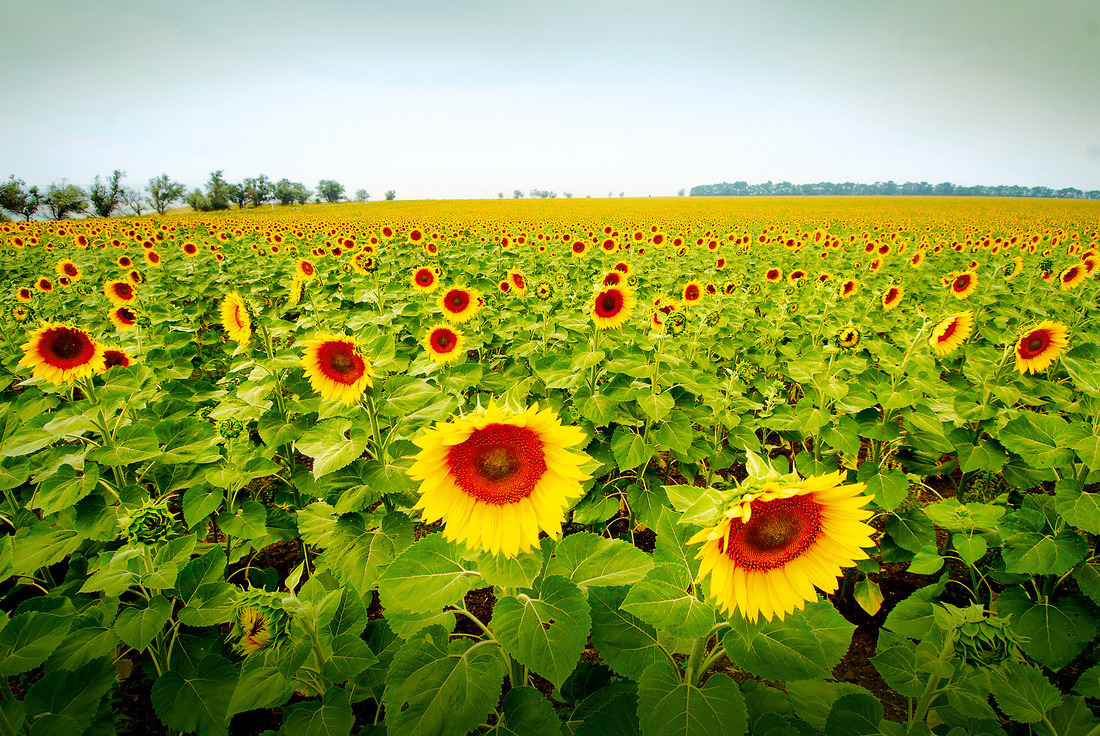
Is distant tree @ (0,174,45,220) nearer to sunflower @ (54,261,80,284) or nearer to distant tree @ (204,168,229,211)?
distant tree @ (204,168,229,211)

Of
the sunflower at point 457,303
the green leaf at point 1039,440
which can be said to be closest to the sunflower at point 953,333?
the green leaf at point 1039,440

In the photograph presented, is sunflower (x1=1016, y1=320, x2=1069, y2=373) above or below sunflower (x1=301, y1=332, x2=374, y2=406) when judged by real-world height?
below

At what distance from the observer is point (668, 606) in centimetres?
129

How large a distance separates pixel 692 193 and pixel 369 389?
533 feet

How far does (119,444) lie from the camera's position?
252 centimetres

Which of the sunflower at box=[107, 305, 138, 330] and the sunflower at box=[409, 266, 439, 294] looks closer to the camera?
the sunflower at box=[107, 305, 138, 330]

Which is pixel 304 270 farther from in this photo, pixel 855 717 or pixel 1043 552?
pixel 1043 552

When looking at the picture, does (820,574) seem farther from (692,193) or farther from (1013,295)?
(692,193)

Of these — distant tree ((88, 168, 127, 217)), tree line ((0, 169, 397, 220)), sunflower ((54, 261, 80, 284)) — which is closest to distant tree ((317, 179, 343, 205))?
tree line ((0, 169, 397, 220))

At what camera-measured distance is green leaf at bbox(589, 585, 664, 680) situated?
145cm

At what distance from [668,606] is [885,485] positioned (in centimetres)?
257

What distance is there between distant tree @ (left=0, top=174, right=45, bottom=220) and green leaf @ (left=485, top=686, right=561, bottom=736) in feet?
219

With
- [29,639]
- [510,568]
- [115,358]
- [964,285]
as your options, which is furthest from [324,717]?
[964,285]

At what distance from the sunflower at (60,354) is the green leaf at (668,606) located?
401cm
